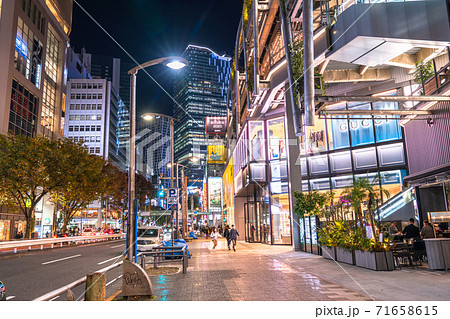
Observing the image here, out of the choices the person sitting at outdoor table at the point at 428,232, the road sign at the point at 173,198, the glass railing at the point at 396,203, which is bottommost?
the person sitting at outdoor table at the point at 428,232

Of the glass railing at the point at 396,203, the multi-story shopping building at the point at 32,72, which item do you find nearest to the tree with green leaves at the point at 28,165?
the multi-story shopping building at the point at 32,72

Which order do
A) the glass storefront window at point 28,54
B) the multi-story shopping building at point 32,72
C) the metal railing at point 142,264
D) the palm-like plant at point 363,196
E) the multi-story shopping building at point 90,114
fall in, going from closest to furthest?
the metal railing at point 142,264, the palm-like plant at point 363,196, the multi-story shopping building at point 32,72, the glass storefront window at point 28,54, the multi-story shopping building at point 90,114

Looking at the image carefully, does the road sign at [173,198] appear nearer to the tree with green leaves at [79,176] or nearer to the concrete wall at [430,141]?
the concrete wall at [430,141]

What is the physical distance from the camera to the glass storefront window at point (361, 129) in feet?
77.7

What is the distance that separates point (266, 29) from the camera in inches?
967

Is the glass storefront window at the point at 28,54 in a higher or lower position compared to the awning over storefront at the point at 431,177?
higher

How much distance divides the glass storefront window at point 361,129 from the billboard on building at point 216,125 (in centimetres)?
4464

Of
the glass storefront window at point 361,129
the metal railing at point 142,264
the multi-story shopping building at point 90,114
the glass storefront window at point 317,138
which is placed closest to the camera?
the metal railing at point 142,264

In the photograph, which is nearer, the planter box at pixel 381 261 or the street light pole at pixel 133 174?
the street light pole at pixel 133 174

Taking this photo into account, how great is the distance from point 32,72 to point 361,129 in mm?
42947

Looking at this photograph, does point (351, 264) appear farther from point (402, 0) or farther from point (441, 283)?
point (402, 0)

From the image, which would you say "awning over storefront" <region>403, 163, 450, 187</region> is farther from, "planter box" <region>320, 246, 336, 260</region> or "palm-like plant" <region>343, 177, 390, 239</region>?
"planter box" <region>320, 246, 336, 260</region>
